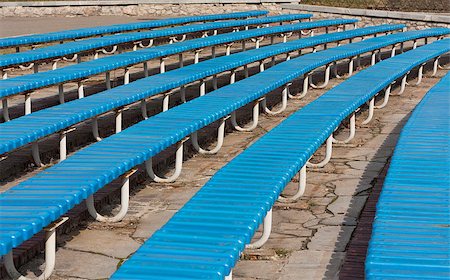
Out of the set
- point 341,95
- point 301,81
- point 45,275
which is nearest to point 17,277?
point 45,275

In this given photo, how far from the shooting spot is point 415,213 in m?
4.36

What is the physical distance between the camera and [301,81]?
12102mm

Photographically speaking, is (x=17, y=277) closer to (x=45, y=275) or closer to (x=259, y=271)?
(x=45, y=275)

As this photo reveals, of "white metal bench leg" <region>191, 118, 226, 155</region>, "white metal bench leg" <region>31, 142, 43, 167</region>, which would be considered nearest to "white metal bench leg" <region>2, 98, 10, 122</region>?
"white metal bench leg" <region>31, 142, 43, 167</region>

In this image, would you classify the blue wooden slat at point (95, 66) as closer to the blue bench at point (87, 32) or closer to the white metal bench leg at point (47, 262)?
the blue bench at point (87, 32)

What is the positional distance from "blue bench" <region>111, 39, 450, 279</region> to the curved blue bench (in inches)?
9.3

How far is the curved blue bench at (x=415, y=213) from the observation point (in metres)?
3.56

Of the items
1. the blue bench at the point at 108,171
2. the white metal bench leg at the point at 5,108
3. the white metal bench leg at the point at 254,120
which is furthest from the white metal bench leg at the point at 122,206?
the white metal bench leg at the point at 254,120

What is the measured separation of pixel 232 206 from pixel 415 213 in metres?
0.96

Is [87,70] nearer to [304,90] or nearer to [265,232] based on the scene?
[304,90]

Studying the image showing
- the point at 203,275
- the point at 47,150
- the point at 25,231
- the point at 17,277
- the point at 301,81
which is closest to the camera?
the point at 203,275

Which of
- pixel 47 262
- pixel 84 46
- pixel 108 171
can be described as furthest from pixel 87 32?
pixel 47 262

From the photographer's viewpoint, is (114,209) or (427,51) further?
(427,51)

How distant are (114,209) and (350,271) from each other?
1941 millimetres
